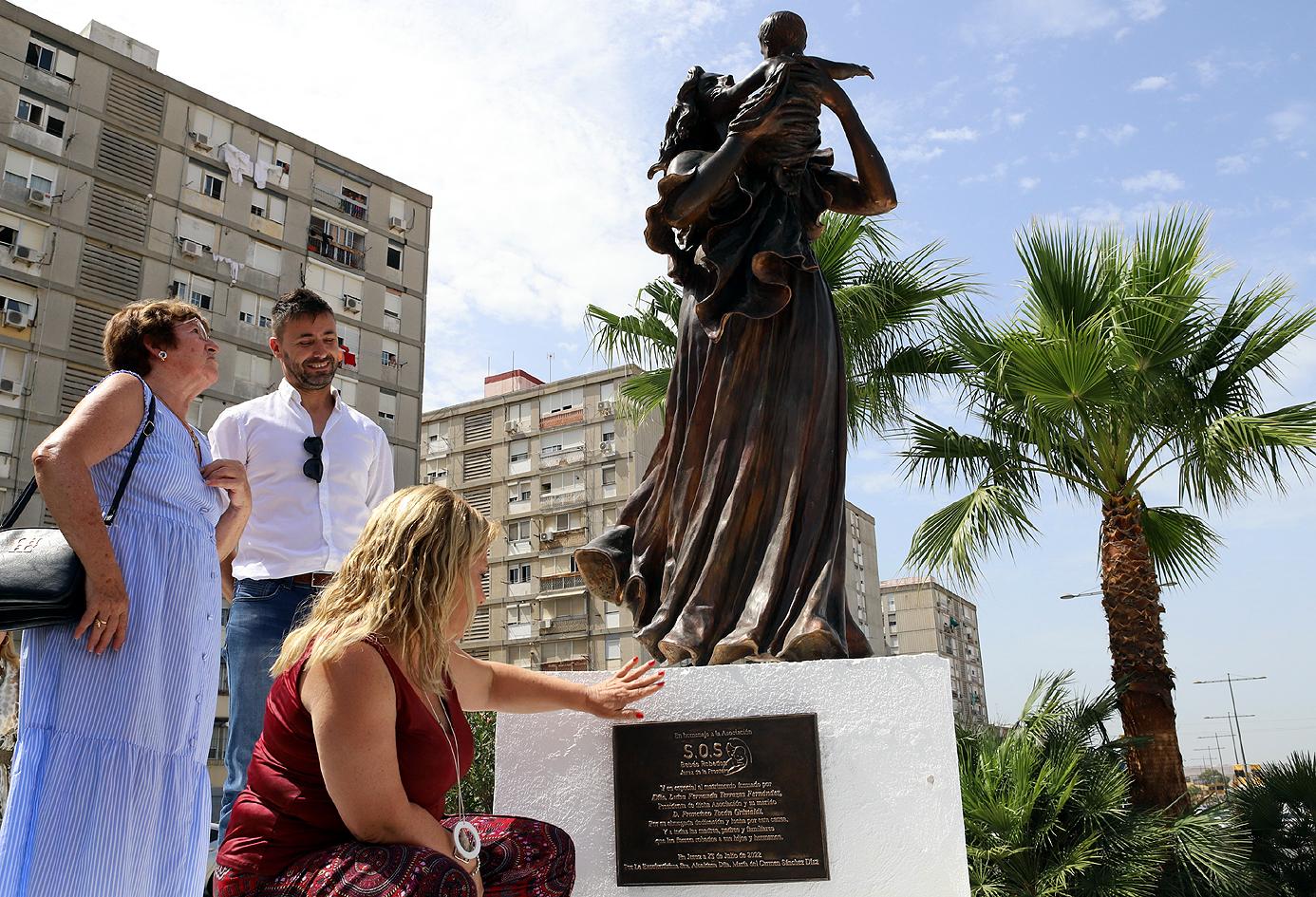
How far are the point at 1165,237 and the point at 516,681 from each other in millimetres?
9285

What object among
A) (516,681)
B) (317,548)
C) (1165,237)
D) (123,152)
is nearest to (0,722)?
(317,548)

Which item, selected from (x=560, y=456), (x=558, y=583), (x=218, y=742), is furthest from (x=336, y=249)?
(x=558, y=583)

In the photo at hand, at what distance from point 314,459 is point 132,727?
4.49 feet

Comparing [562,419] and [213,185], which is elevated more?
[213,185]

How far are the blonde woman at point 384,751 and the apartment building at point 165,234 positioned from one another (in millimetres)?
26835

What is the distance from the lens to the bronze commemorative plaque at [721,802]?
9.90 ft

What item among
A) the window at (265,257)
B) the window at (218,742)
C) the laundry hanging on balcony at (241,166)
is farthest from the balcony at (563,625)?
the laundry hanging on balcony at (241,166)

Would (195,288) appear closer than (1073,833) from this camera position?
No

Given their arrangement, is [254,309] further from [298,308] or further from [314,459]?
[314,459]

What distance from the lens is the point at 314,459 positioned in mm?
3699

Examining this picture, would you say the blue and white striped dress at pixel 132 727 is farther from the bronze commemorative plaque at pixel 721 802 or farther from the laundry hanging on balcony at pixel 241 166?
the laundry hanging on balcony at pixel 241 166

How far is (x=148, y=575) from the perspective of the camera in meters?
2.61

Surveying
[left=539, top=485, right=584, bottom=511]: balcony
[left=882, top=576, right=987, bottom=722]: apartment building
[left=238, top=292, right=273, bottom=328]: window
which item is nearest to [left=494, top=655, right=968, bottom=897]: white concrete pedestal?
[left=238, top=292, right=273, bottom=328]: window

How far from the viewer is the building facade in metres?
46.6
